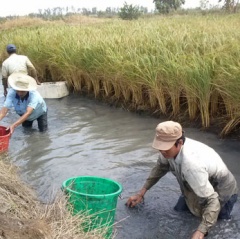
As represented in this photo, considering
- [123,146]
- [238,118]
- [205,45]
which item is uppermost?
[205,45]

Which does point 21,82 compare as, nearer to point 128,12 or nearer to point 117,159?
point 117,159

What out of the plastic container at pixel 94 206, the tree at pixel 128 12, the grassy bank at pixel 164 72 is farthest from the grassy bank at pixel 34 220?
the tree at pixel 128 12

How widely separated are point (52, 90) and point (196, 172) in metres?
7.26

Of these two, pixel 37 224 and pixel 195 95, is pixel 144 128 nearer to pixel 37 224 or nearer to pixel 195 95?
pixel 195 95

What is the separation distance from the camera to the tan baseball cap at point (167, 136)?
304 centimetres

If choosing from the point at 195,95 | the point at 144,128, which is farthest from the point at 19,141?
the point at 195,95

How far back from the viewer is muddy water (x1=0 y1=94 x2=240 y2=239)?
3.83 meters

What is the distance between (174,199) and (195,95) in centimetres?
245

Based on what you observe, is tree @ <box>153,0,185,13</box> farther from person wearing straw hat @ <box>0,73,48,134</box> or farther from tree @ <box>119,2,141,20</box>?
person wearing straw hat @ <box>0,73,48,134</box>

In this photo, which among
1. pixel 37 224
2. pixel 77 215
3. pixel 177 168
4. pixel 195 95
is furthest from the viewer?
pixel 195 95

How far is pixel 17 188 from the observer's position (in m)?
3.54

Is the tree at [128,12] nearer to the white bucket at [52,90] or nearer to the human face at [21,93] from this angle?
→ the white bucket at [52,90]

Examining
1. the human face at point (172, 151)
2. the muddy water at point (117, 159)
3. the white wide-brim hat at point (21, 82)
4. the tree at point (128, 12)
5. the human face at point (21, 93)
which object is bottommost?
→ the muddy water at point (117, 159)

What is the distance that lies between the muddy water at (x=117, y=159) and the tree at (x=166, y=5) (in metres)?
35.5
